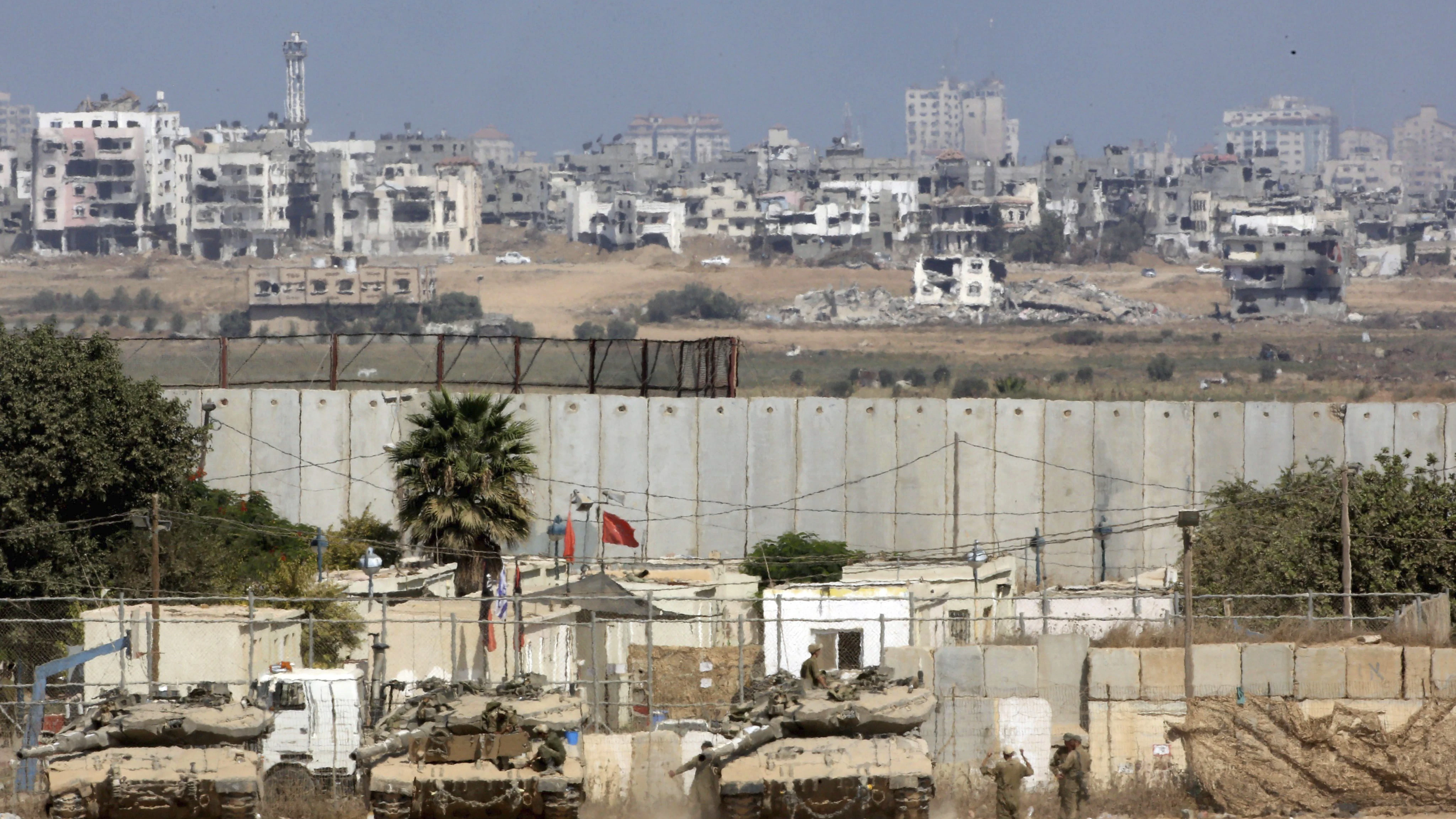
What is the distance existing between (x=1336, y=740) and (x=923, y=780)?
6.12 meters

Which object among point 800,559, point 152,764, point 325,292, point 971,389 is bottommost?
point 152,764

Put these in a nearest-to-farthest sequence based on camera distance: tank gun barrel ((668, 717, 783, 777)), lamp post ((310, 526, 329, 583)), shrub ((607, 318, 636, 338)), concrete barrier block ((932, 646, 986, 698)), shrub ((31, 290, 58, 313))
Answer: tank gun barrel ((668, 717, 783, 777))
concrete barrier block ((932, 646, 986, 698))
lamp post ((310, 526, 329, 583))
shrub ((607, 318, 636, 338))
shrub ((31, 290, 58, 313))

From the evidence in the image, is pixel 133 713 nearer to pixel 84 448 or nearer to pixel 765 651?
pixel 765 651

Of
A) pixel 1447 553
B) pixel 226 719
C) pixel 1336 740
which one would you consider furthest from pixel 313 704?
pixel 1447 553

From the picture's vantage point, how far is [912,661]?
26344 millimetres

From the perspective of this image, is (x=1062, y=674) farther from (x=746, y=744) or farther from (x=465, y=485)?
(x=465, y=485)

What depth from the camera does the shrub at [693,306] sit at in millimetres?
162875

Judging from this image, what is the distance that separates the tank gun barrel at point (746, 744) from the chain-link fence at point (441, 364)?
2519 centimetres

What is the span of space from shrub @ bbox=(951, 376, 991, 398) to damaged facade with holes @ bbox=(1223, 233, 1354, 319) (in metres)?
53.0

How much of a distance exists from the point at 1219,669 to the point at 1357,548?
36.1 ft

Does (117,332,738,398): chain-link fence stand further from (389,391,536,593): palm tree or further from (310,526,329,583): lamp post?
(389,391,536,593): palm tree

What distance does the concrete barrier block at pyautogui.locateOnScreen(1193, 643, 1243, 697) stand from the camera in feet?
83.0

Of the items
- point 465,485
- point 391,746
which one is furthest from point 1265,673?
point 465,485

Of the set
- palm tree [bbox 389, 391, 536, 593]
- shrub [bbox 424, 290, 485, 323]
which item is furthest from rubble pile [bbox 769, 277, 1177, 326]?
palm tree [bbox 389, 391, 536, 593]
